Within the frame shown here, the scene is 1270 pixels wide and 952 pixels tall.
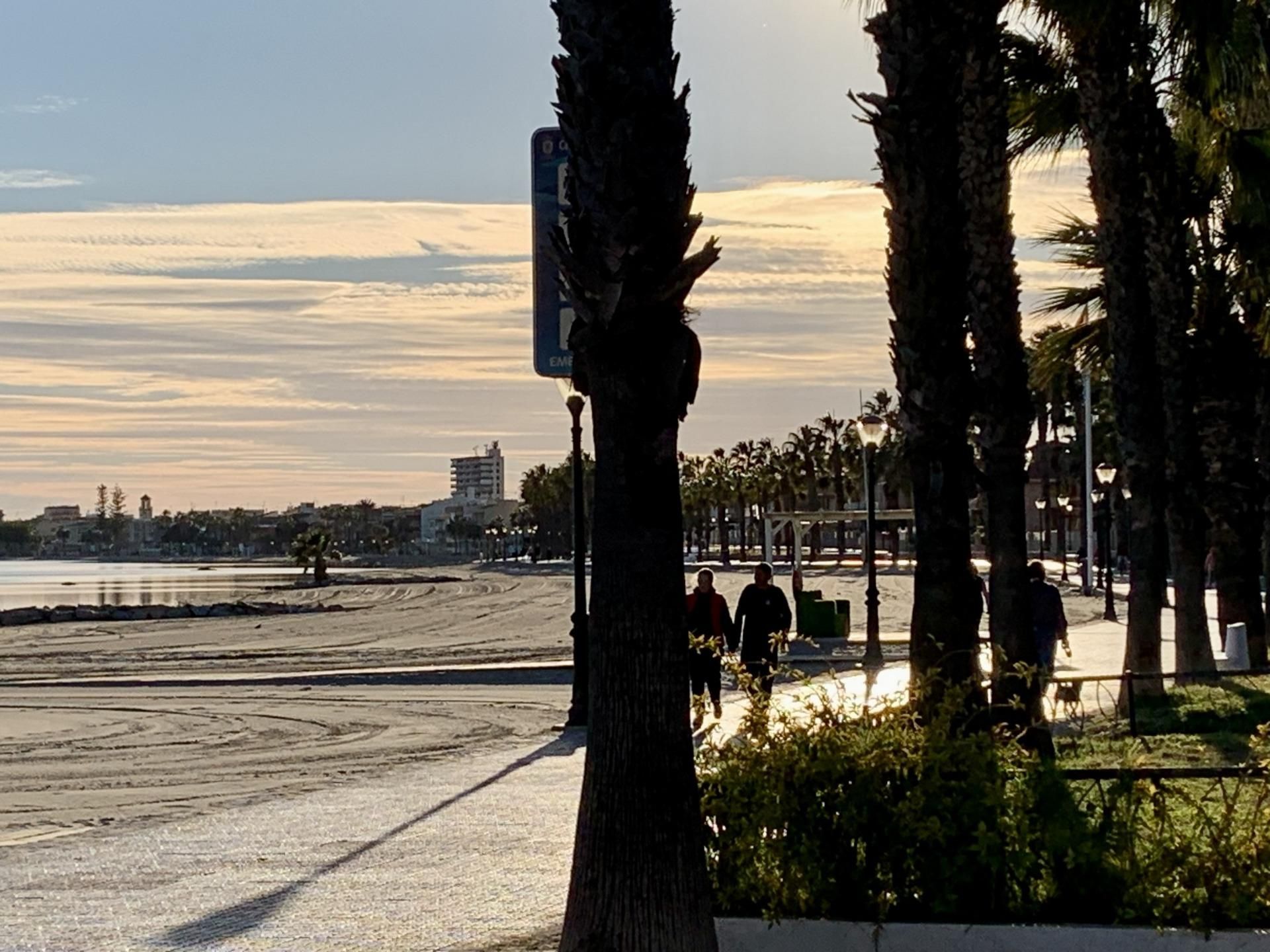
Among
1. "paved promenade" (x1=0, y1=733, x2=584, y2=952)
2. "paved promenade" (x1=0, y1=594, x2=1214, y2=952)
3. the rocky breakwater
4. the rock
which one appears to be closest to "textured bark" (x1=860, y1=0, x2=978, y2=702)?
"paved promenade" (x1=0, y1=594, x2=1214, y2=952)

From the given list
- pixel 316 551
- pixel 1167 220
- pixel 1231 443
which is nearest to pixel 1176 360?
pixel 1167 220

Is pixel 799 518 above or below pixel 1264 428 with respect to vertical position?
below

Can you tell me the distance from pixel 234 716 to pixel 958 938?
1699 centimetres

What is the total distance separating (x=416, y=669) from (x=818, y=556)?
10541cm

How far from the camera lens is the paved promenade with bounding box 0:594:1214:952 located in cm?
828

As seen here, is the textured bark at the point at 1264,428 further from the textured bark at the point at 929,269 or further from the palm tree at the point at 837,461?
the palm tree at the point at 837,461

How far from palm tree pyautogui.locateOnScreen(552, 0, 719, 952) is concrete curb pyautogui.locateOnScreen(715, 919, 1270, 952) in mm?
600

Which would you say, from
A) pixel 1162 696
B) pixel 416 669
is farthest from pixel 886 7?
pixel 416 669

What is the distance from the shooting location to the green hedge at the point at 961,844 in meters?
6.81

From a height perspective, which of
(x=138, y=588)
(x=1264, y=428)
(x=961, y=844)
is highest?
(x=1264, y=428)

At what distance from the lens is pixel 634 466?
6500mm

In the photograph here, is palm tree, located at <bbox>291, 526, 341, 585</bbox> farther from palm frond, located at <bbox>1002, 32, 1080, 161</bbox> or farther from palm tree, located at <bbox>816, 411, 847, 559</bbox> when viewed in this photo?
palm frond, located at <bbox>1002, 32, 1080, 161</bbox>

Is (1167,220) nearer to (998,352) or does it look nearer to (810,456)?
(998,352)

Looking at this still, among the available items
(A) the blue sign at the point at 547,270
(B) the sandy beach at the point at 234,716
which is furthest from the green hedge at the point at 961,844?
(A) the blue sign at the point at 547,270
